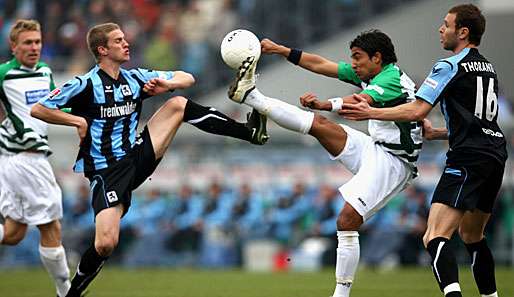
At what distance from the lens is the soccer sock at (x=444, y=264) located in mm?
→ 8586

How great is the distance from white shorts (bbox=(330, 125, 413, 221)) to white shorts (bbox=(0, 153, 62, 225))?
10.9ft

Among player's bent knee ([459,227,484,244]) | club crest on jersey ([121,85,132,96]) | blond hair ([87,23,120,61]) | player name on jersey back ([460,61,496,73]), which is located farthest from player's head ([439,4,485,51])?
blond hair ([87,23,120,61])

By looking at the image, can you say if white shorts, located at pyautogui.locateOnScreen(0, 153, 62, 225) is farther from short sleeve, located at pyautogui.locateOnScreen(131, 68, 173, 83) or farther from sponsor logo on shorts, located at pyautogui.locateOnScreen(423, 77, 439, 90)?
sponsor logo on shorts, located at pyautogui.locateOnScreen(423, 77, 439, 90)

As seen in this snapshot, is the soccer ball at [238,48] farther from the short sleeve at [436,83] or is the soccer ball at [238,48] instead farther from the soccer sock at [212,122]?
the short sleeve at [436,83]

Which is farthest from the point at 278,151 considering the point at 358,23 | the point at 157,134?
the point at 157,134

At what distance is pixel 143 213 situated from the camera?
2134 centimetres

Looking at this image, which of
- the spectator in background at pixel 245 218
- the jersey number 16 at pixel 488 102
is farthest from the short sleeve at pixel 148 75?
the spectator in background at pixel 245 218

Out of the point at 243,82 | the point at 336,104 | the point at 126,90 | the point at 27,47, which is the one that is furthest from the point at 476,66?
the point at 27,47

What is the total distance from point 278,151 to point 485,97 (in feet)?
40.3

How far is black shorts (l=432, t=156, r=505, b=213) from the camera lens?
877 centimetres

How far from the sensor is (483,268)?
9508 millimetres

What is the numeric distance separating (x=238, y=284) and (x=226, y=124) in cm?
503

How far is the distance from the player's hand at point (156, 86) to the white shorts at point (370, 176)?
1747mm

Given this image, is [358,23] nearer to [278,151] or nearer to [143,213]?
[278,151]
